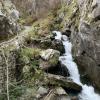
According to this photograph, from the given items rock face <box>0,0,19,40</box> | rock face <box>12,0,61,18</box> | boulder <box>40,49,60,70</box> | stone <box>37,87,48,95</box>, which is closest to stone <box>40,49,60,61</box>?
boulder <box>40,49,60,70</box>

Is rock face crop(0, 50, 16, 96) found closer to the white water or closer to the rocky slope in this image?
the rocky slope

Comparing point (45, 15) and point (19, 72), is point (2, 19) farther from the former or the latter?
point (45, 15)

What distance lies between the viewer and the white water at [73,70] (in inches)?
676

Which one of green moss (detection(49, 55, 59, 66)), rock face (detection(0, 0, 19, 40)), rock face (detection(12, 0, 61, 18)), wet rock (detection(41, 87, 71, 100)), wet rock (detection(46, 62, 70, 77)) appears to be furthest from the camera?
rock face (detection(12, 0, 61, 18))

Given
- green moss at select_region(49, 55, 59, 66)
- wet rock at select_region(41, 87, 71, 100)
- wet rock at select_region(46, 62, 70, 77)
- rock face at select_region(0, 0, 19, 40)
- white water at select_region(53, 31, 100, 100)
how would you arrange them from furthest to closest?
wet rock at select_region(46, 62, 70, 77) → green moss at select_region(49, 55, 59, 66) → white water at select_region(53, 31, 100, 100) → wet rock at select_region(41, 87, 71, 100) → rock face at select_region(0, 0, 19, 40)

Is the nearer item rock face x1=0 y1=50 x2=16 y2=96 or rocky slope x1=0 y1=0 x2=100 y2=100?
rock face x1=0 y1=50 x2=16 y2=96

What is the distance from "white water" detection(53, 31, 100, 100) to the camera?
56.3 ft

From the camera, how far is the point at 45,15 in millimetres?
39375

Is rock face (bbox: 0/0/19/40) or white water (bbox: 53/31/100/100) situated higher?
rock face (bbox: 0/0/19/40)

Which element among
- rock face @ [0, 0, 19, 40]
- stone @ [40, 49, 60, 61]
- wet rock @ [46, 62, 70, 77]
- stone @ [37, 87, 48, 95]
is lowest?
stone @ [37, 87, 48, 95]

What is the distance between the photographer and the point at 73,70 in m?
20.3

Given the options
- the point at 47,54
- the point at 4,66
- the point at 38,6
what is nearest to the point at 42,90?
the point at 47,54

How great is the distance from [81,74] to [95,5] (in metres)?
5.12

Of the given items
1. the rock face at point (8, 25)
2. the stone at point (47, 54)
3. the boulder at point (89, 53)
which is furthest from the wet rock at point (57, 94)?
the rock face at point (8, 25)
